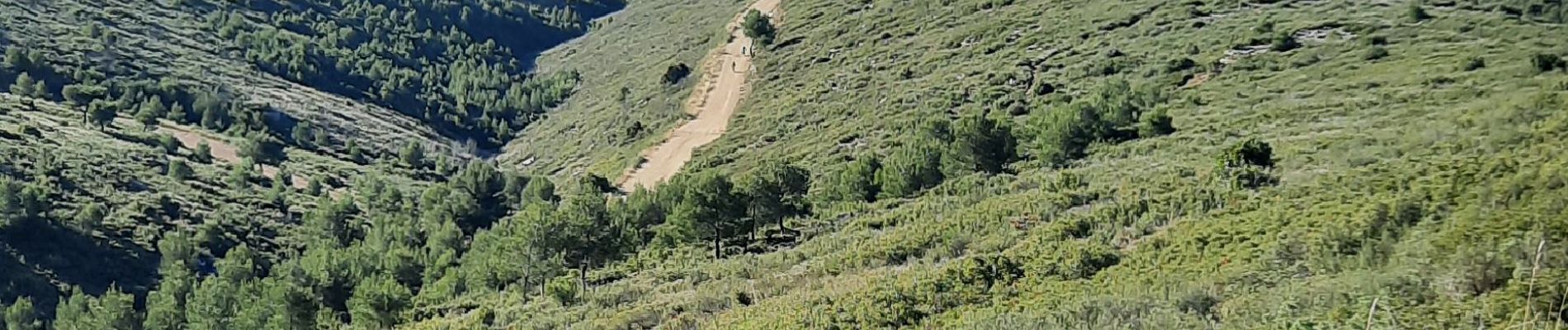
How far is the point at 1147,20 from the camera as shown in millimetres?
67625

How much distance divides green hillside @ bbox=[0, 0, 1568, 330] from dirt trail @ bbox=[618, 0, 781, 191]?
67.9 inches

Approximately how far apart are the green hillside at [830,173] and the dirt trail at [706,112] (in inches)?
67.9

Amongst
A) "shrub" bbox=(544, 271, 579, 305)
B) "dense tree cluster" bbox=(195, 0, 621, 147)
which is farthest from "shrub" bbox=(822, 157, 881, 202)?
"dense tree cluster" bbox=(195, 0, 621, 147)

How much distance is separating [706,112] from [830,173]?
93.9ft

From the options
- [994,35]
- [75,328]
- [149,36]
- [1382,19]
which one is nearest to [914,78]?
[994,35]

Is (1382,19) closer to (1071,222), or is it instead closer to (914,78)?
(914,78)

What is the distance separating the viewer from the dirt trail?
70.4m

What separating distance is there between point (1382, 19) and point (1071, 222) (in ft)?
131

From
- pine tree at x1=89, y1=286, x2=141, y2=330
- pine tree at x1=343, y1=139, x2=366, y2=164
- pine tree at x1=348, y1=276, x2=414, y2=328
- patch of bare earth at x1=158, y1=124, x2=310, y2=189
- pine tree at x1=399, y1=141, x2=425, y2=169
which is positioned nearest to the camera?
pine tree at x1=348, y1=276, x2=414, y2=328

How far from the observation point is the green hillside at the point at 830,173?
54.6ft

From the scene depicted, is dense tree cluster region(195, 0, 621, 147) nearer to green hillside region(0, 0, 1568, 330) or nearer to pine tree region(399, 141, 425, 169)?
green hillside region(0, 0, 1568, 330)

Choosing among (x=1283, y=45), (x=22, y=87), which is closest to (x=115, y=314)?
(x=1283, y=45)

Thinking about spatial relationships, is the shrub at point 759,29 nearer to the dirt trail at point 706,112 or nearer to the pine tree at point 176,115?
the dirt trail at point 706,112

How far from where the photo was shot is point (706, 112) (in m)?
79.9
